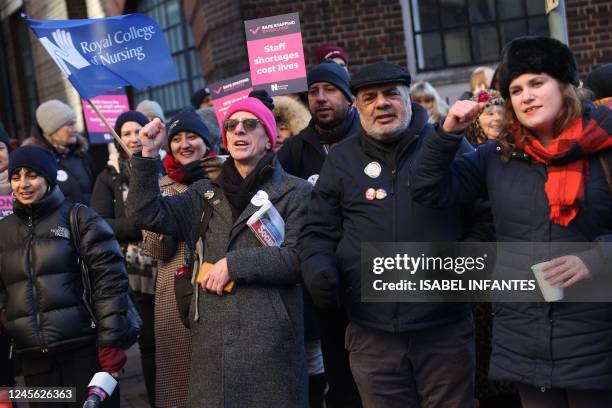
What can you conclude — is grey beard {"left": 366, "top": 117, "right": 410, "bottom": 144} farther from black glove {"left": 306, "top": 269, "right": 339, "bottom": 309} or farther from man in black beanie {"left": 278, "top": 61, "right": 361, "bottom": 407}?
man in black beanie {"left": 278, "top": 61, "right": 361, "bottom": 407}

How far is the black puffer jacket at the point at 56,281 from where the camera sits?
553 centimetres

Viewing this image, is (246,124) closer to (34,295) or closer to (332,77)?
(332,77)

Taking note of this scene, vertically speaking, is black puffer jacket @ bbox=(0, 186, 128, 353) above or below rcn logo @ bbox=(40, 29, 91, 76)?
below

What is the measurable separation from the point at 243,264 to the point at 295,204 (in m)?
0.43

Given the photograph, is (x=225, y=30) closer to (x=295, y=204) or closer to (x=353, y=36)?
(x=353, y=36)

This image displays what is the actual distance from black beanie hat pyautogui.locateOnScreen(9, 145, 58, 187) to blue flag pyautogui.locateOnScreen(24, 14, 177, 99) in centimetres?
108

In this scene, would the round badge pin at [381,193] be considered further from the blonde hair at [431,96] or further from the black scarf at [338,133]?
the blonde hair at [431,96]

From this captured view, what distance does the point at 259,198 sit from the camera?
16.5 feet

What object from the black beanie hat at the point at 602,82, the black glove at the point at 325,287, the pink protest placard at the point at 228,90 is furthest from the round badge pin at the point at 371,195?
the pink protest placard at the point at 228,90

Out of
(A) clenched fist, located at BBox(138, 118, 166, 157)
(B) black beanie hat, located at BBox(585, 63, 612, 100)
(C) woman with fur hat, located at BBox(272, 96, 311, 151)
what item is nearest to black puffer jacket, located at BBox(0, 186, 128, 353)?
(A) clenched fist, located at BBox(138, 118, 166, 157)

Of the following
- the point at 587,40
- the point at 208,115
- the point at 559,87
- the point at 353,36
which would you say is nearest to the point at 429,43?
the point at 353,36

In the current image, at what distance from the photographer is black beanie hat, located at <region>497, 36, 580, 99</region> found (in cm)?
396

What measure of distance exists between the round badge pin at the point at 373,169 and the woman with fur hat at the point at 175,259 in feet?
4.80

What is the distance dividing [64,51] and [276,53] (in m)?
1.41
